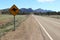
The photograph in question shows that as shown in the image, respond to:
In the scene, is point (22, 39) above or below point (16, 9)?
below

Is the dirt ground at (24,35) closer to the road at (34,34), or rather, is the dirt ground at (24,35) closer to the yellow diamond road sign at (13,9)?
the road at (34,34)

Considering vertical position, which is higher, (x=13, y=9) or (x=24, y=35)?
(x=13, y=9)

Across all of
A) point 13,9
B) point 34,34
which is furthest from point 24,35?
point 13,9

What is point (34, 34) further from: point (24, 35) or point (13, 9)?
point (13, 9)

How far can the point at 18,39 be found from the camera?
12961mm

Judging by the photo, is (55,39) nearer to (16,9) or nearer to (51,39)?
(51,39)

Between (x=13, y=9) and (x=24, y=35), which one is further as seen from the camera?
(x=13, y=9)

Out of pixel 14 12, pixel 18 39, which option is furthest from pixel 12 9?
pixel 18 39

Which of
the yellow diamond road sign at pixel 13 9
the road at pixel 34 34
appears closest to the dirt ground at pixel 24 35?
the road at pixel 34 34

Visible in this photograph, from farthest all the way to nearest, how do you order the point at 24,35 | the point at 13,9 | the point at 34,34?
the point at 13,9 → the point at 34,34 → the point at 24,35

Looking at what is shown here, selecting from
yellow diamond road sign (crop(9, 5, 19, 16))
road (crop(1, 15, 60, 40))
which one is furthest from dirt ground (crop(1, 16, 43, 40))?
yellow diamond road sign (crop(9, 5, 19, 16))

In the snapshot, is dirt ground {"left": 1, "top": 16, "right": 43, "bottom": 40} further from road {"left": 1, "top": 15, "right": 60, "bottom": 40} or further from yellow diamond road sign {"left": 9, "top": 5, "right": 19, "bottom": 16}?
yellow diamond road sign {"left": 9, "top": 5, "right": 19, "bottom": 16}

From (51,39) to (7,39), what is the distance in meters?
2.82

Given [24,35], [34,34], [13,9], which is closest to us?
[24,35]
